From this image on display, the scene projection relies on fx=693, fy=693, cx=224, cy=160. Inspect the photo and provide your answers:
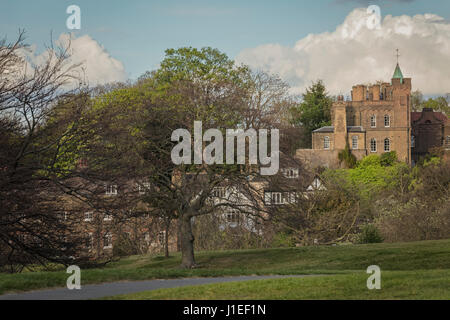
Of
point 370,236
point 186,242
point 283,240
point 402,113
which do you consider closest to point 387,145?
point 402,113

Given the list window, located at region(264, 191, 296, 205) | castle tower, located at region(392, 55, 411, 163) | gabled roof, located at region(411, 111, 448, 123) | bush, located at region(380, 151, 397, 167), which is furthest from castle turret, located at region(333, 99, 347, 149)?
window, located at region(264, 191, 296, 205)

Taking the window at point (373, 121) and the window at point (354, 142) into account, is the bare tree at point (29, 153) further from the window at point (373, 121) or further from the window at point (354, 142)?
the window at point (373, 121)

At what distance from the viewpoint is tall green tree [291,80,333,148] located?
102 m

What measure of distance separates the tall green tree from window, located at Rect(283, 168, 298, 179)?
2673 inches

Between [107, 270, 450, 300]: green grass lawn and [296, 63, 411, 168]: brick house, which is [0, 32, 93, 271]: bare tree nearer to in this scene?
[107, 270, 450, 300]: green grass lawn

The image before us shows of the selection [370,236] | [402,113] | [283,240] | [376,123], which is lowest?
[283,240]

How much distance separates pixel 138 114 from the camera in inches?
1258

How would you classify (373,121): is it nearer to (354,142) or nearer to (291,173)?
(354,142)

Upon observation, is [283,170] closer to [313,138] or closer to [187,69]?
[187,69]

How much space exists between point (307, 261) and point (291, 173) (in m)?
4.33

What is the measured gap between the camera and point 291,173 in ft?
110

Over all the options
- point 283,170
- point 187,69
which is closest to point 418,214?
point 283,170

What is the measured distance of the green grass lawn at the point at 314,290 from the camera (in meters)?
14.9

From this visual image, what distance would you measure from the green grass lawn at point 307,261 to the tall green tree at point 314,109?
63810 mm
